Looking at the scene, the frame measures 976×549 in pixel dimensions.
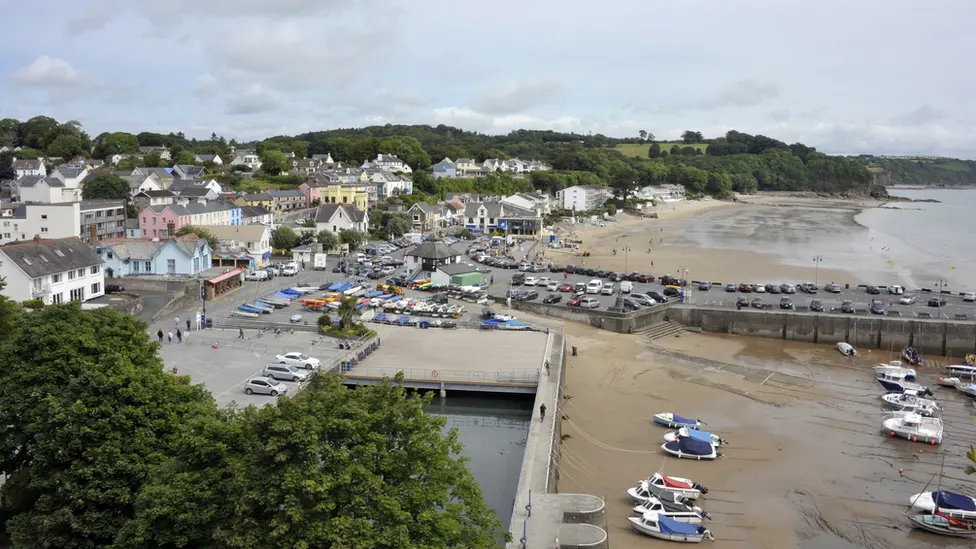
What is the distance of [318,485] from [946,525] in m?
15.8

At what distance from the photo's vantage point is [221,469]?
10930 mm

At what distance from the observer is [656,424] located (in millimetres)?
24047

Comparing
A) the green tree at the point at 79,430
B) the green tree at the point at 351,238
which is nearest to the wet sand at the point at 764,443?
the green tree at the point at 79,430

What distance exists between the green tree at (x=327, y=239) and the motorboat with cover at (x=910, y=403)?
40737mm

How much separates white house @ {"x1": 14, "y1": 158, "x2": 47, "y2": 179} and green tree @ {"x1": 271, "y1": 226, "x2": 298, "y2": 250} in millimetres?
37430

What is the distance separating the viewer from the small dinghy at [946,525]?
57.3ft

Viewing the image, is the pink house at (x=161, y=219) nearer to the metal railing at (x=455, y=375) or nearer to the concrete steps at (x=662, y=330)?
the metal railing at (x=455, y=375)

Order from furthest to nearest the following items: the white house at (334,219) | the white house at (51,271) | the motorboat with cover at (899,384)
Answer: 1. the white house at (334,219)
2. the white house at (51,271)
3. the motorboat with cover at (899,384)

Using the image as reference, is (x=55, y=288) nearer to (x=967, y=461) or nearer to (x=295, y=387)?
(x=295, y=387)

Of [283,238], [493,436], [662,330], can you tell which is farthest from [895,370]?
[283,238]

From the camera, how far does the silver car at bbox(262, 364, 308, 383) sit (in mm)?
24391

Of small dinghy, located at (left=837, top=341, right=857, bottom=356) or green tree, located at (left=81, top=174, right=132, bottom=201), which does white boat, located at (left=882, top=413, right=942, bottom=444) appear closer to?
small dinghy, located at (left=837, top=341, right=857, bottom=356)

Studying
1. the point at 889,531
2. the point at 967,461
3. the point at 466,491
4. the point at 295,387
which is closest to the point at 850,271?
the point at 967,461

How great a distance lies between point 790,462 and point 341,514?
623 inches
